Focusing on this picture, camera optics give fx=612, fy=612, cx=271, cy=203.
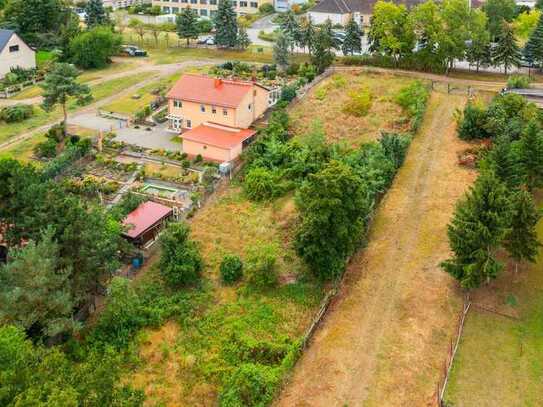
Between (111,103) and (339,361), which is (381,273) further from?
(111,103)

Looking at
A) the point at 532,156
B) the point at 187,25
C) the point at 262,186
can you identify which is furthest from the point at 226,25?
the point at 532,156

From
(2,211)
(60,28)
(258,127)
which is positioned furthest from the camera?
(60,28)

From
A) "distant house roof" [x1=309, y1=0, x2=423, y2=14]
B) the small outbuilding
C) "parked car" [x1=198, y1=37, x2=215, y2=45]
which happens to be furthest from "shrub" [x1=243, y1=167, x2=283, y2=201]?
Result: "distant house roof" [x1=309, y1=0, x2=423, y2=14]

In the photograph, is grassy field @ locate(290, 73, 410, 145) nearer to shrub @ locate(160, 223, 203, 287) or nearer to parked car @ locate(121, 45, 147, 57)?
shrub @ locate(160, 223, 203, 287)

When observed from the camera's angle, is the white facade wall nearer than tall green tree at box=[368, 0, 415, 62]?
No

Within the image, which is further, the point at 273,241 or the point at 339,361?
the point at 273,241

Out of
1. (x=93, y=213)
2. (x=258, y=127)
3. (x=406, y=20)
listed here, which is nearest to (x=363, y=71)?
(x=406, y=20)

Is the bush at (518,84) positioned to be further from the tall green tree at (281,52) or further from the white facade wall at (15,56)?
the white facade wall at (15,56)

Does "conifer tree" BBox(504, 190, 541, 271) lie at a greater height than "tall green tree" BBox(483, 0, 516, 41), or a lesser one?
lesser
